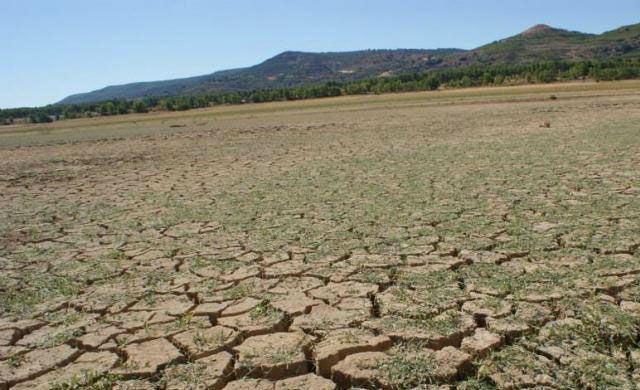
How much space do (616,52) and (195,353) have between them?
354 feet

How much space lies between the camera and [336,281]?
148 inches

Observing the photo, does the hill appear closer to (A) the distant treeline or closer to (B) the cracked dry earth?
(A) the distant treeline

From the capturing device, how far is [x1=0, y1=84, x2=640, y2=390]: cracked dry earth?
2.61 metres

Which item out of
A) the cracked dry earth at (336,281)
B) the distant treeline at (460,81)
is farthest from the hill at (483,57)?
the cracked dry earth at (336,281)

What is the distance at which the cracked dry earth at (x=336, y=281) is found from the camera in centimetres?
261

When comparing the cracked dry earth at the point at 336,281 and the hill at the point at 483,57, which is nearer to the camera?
the cracked dry earth at the point at 336,281

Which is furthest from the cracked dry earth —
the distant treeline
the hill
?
the hill

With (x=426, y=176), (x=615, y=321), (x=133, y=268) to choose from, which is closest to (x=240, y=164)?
(x=426, y=176)

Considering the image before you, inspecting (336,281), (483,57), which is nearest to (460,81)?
(336,281)

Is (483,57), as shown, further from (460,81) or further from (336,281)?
(336,281)

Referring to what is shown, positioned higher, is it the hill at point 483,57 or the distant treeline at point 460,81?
the hill at point 483,57

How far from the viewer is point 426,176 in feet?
25.9

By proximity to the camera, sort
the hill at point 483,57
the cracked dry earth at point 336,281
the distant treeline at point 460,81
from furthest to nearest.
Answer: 1. the hill at point 483,57
2. the distant treeline at point 460,81
3. the cracked dry earth at point 336,281

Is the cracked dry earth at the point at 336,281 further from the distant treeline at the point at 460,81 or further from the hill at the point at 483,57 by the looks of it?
the hill at the point at 483,57
